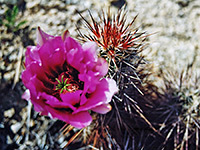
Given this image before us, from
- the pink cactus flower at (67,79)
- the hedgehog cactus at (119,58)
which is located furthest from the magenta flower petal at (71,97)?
the hedgehog cactus at (119,58)

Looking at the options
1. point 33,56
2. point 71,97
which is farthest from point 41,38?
point 71,97

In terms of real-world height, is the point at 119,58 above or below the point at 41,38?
below

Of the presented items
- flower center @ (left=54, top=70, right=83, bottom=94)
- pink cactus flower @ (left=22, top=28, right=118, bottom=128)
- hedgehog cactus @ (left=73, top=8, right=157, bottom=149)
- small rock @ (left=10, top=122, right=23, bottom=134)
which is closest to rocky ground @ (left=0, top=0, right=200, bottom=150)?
small rock @ (left=10, top=122, right=23, bottom=134)

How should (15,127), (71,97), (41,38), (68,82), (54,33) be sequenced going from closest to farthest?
(71,97) < (41,38) < (68,82) < (15,127) < (54,33)

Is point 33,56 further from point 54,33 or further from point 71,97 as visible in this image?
point 54,33

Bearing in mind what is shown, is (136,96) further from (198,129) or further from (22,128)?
(22,128)

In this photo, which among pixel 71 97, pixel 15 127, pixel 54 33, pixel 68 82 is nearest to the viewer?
pixel 71 97

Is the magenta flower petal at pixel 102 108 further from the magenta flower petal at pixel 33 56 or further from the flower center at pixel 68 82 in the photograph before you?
the magenta flower petal at pixel 33 56
